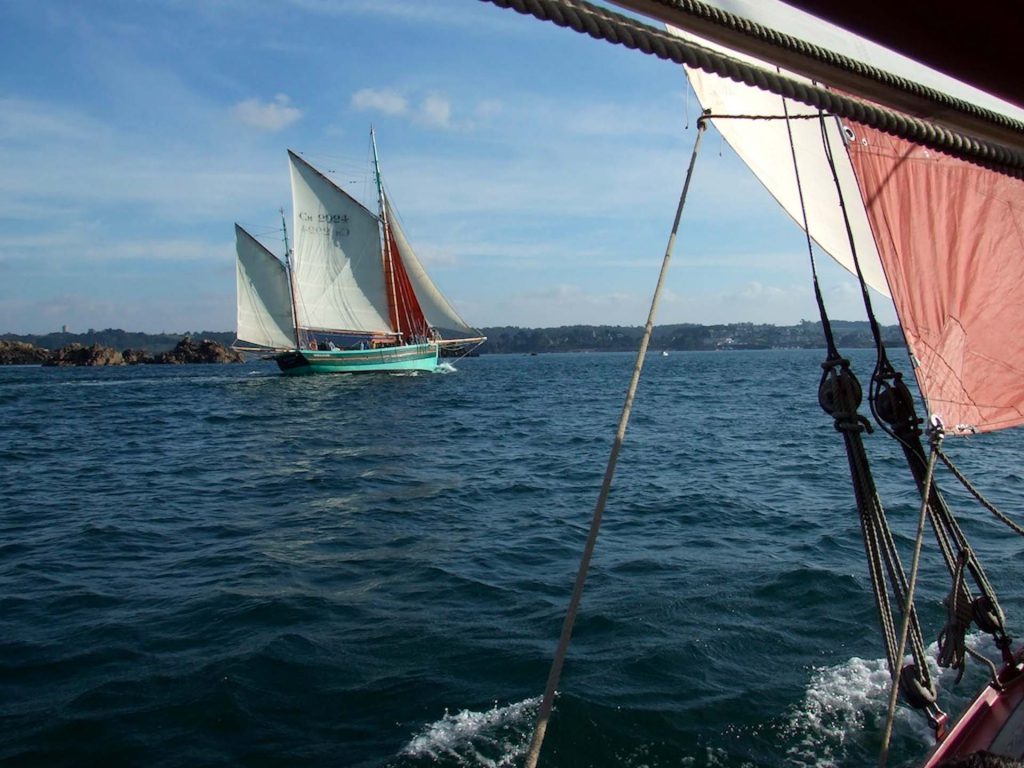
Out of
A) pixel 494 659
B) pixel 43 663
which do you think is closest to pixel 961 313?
pixel 494 659

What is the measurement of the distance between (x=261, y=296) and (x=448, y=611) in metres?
49.8

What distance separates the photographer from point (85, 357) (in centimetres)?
11906

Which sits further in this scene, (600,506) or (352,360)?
(352,360)

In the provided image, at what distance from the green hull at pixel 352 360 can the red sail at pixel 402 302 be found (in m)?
1.43

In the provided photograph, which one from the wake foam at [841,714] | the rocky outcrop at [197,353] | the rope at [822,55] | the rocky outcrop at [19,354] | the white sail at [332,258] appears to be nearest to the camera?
the rope at [822,55]

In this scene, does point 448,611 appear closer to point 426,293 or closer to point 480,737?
point 480,737

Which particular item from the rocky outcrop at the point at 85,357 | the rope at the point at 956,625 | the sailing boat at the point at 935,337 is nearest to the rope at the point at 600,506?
the sailing boat at the point at 935,337

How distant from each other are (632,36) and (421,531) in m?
9.43

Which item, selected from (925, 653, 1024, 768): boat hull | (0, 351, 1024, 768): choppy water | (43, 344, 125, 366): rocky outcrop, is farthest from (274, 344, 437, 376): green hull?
(43, 344, 125, 366): rocky outcrop

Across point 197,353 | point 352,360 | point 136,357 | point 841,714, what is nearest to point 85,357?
point 136,357

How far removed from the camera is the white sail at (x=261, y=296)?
5238 cm

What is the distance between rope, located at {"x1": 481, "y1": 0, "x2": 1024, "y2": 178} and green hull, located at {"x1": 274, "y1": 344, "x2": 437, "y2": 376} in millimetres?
54103

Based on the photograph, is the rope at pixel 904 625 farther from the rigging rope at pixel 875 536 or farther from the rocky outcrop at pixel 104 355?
the rocky outcrop at pixel 104 355

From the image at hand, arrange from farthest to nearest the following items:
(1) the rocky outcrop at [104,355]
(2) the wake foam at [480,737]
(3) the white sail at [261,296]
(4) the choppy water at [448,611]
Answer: (1) the rocky outcrop at [104,355]
(3) the white sail at [261,296]
(4) the choppy water at [448,611]
(2) the wake foam at [480,737]
